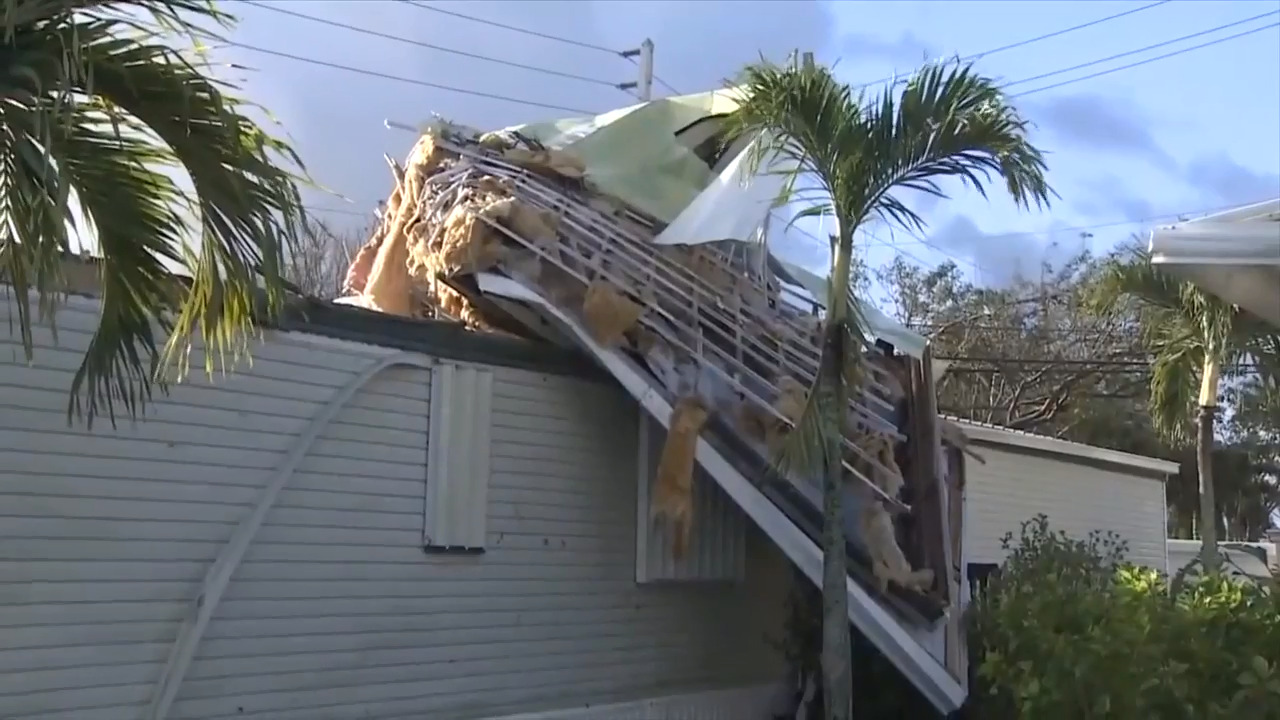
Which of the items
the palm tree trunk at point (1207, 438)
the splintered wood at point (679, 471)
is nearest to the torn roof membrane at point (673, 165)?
the splintered wood at point (679, 471)

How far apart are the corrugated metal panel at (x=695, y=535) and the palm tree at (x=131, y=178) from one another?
5.37 m

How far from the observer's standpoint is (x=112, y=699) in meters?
6.77

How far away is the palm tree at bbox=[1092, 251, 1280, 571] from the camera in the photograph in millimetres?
11484

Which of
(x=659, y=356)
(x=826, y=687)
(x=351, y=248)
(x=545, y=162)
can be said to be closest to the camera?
(x=826, y=687)

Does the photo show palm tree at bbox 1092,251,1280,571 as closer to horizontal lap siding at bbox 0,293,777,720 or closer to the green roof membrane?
the green roof membrane

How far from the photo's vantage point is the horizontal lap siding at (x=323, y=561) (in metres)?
6.59

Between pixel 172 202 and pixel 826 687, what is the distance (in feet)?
16.0

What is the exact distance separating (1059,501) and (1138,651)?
30.4 feet

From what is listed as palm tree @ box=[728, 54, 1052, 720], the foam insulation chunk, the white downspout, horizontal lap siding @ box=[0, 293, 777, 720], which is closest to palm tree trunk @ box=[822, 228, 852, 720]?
palm tree @ box=[728, 54, 1052, 720]

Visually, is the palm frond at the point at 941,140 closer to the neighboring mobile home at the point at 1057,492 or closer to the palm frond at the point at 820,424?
the palm frond at the point at 820,424

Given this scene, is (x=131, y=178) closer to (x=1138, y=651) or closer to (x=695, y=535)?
(x=1138, y=651)

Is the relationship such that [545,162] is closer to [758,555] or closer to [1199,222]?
[758,555]

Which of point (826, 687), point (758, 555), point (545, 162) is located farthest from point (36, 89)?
point (758, 555)

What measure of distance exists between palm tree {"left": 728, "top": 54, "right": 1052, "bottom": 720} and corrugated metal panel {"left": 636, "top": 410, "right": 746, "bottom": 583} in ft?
8.12
